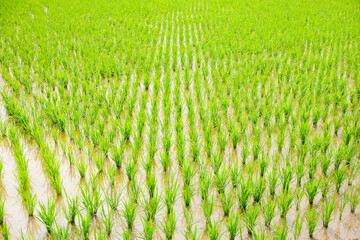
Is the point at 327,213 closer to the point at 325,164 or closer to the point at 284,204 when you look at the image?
the point at 284,204

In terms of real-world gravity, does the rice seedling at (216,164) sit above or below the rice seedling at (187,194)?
above

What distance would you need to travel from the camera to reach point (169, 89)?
10.9 feet

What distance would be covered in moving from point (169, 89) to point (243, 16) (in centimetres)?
495

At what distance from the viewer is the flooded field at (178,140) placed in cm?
165

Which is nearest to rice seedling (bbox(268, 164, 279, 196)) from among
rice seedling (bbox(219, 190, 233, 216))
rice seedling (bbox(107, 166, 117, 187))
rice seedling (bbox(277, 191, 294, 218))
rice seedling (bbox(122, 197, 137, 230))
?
rice seedling (bbox(277, 191, 294, 218))

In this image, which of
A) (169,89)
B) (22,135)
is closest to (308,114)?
(169,89)

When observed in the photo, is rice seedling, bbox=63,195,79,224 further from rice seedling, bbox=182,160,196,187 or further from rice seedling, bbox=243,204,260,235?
rice seedling, bbox=243,204,260,235

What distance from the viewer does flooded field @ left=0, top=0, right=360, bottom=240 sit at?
165cm

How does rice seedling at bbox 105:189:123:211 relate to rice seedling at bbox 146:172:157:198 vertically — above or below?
below

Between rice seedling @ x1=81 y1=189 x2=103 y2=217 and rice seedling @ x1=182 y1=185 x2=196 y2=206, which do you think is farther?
rice seedling @ x1=182 y1=185 x2=196 y2=206

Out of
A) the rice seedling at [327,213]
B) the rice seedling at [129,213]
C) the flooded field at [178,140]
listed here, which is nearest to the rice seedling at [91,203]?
the flooded field at [178,140]

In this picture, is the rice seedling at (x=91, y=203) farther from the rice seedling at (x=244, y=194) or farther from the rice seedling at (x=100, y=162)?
the rice seedling at (x=244, y=194)

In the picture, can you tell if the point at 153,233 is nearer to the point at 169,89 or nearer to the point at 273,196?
the point at 273,196

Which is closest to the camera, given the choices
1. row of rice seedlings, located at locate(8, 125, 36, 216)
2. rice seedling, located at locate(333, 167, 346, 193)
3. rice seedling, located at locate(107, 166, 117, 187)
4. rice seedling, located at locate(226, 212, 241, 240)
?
rice seedling, located at locate(226, 212, 241, 240)
